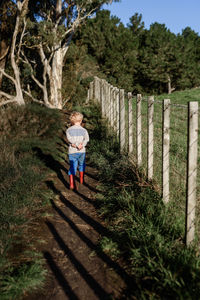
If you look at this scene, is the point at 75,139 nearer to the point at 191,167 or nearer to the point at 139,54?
the point at 191,167

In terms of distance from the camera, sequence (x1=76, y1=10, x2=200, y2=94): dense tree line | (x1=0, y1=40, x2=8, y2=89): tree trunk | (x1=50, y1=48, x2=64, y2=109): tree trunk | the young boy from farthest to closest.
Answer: (x1=76, y1=10, x2=200, y2=94): dense tree line, (x1=50, y1=48, x2=64, y2=109): tree trunk, (x1=0, y1=40, x2=8, y2=89): tree trunk, the young boy

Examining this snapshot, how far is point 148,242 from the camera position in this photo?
330cm

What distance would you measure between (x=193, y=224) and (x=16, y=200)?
252 cm

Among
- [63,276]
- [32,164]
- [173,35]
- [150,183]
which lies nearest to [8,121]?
[32,164]

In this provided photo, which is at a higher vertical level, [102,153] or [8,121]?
[8,121]

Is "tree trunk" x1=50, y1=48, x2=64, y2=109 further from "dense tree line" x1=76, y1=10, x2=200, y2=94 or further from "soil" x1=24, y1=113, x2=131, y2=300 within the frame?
"soil" x1=24, y1=113, x2=131, y2=300

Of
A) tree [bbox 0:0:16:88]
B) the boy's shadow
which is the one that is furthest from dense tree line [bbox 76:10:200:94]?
the boy's shadow

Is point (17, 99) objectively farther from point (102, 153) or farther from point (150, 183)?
point (150, 183)

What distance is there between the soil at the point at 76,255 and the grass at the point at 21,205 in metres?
0.15

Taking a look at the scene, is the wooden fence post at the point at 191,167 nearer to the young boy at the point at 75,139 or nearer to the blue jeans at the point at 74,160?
the young boy at the point at 75,139

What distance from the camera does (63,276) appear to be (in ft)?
10.3

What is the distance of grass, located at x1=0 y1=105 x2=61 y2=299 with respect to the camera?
9.62 ft

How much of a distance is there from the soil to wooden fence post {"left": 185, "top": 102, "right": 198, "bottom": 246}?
0.85m

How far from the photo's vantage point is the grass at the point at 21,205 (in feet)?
9.62
